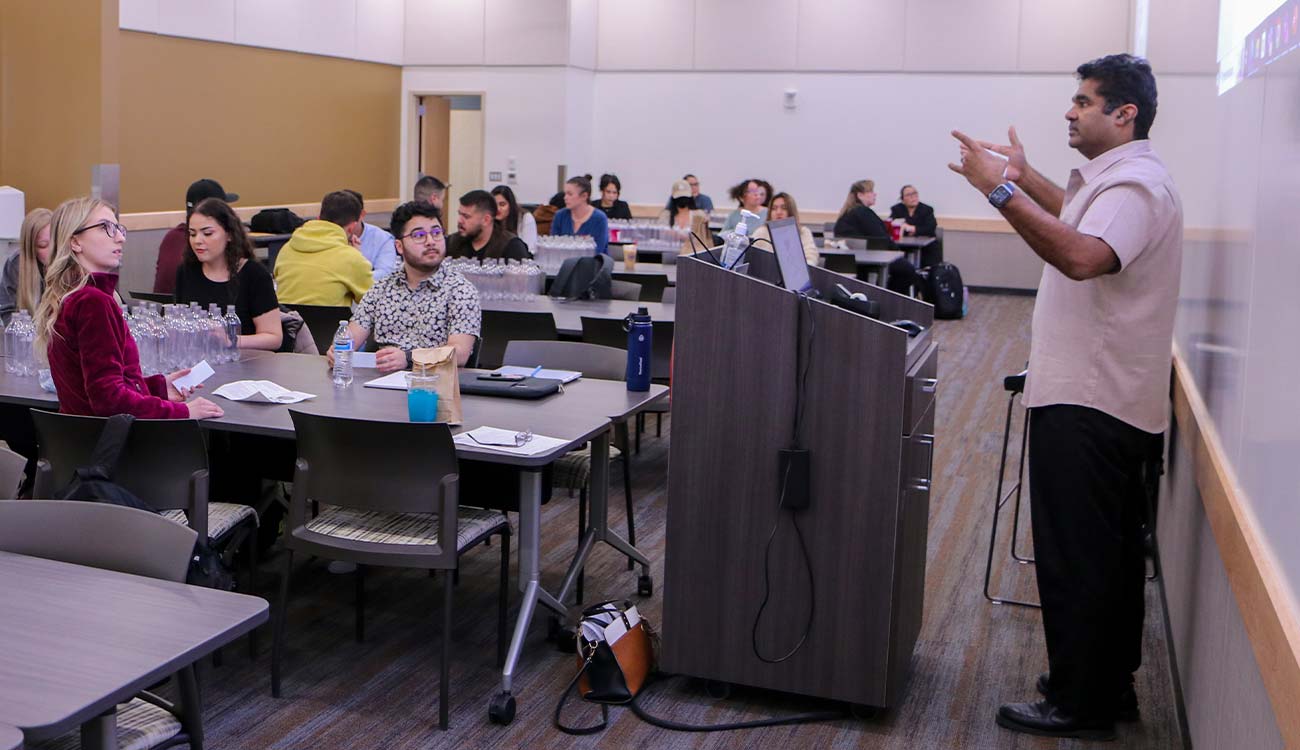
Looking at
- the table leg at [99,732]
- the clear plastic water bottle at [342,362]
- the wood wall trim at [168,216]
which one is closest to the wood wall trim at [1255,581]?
the table leg at [99,732]

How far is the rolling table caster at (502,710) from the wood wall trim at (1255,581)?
1.81 metres

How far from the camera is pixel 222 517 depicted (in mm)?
3604

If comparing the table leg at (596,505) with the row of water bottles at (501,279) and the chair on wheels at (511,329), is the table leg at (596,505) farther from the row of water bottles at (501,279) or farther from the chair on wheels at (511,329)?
the row of water bottles at (501,279)

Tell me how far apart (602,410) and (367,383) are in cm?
85

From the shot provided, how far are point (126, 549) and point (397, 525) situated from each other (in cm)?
123

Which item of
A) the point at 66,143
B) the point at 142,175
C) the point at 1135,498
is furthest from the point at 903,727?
the point at 142,175

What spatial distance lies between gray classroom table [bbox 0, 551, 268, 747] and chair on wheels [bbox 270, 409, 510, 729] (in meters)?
1.07

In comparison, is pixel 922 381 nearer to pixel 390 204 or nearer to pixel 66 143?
pixel 66 143

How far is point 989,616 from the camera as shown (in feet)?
14.1

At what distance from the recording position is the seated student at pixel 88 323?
3.27m

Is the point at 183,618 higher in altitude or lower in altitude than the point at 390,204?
lower

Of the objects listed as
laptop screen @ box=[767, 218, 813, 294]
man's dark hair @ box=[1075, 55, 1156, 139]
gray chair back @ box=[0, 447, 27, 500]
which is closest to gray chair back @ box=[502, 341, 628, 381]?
laptop screen @ box=[767, 218, 813, 294]

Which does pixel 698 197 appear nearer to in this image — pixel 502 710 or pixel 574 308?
pixel 574 308

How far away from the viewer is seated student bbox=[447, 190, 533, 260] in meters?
7.02
